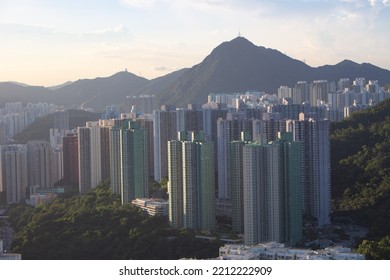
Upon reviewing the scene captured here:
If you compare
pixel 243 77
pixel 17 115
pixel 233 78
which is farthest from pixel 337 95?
pixel 17 115

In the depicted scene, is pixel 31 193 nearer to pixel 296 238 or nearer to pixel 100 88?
pixel 100 88

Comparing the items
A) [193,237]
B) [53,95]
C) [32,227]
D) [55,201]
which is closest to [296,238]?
[193,237]

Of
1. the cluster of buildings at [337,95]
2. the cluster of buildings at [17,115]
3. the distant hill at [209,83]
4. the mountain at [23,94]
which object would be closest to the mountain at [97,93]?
the distant hill at [209,83]

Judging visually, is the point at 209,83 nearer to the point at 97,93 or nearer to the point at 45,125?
the point at 97,93

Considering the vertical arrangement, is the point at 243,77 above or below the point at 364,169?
above

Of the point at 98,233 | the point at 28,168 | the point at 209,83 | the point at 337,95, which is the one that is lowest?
the point at 98,233

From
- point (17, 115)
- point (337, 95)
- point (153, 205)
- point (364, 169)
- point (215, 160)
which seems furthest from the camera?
point (17, 115)

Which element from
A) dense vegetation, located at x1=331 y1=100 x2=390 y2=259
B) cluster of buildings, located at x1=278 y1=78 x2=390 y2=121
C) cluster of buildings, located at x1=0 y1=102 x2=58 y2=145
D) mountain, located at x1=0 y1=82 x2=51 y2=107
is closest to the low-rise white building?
dense vegetation, located at x1=331 y1=100 x2=390 y2=259

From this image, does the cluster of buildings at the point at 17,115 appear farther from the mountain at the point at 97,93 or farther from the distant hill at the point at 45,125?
the mountain at the point at 97,93
